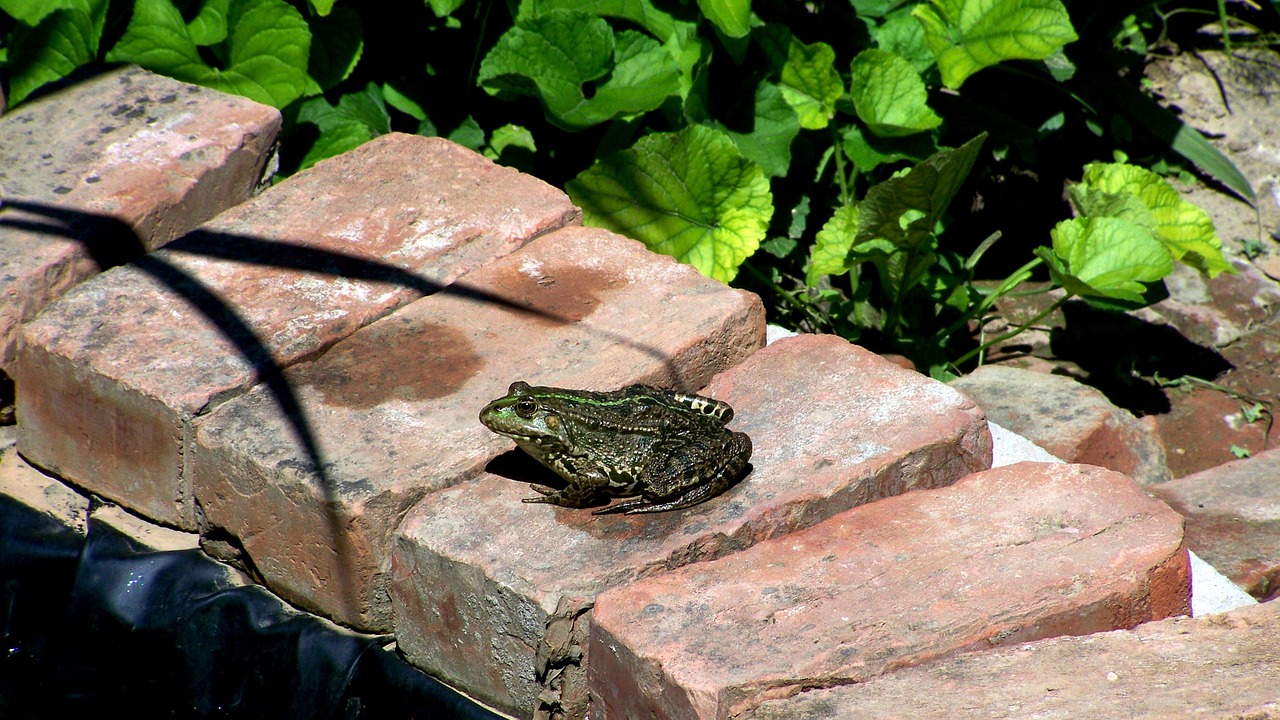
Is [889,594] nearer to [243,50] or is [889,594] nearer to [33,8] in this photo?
[243,50]

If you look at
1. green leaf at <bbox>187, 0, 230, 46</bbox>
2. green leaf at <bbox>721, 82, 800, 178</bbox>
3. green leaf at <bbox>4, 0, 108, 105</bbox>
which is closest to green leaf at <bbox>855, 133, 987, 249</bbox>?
green leaf at <bbox>721, 82, 800, 178</bbox>

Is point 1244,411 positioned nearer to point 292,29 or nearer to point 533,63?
point 533,63

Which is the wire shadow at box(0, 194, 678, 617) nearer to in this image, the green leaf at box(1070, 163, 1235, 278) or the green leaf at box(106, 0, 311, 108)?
the green leaf at box(106, 0, 311, 108)

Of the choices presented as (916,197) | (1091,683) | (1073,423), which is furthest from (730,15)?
(1091,683)

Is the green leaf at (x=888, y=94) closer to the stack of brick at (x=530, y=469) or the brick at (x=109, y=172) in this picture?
the stack of brick at (x=530, y=469)

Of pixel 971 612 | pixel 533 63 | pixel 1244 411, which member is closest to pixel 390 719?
pixel 971 612
